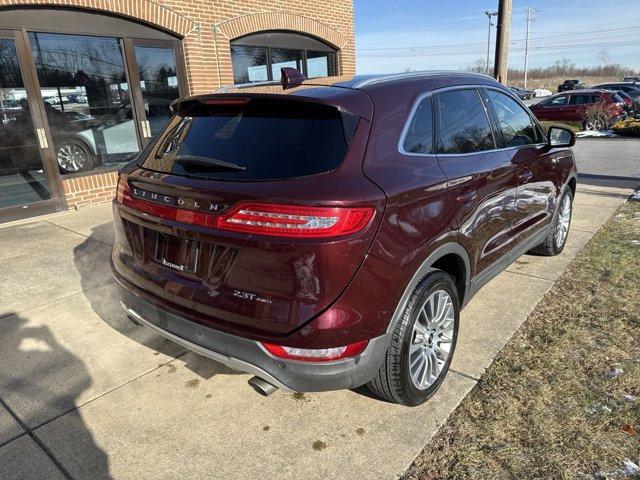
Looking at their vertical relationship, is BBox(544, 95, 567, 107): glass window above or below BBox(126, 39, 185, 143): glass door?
below

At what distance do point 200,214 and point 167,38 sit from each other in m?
6.97

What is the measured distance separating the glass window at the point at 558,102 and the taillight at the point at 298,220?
21.3 m

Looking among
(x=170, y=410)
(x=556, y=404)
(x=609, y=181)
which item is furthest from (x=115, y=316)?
(x=609, y=181)

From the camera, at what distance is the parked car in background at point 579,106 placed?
18.5m

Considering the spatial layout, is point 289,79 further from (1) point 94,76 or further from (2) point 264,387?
(1) point 94,76

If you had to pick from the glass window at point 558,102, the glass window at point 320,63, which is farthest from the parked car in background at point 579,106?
the glass window at point 320,63

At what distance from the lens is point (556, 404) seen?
2633 millimetres

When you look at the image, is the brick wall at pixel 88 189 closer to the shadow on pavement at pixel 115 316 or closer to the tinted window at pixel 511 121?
the shadow on pavement at pixel 115 316

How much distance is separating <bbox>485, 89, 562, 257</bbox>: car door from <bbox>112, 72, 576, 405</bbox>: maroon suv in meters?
0.64

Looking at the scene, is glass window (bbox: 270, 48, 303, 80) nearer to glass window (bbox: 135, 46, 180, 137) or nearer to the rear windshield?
glass window (bbox: 135, 46, 180, 137)

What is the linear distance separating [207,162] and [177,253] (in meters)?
0.47

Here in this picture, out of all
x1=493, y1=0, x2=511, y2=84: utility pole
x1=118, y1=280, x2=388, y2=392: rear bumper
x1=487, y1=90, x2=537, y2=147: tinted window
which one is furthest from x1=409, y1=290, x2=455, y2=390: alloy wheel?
x1=493, y1=0, x2=511, y2=84: utility pole

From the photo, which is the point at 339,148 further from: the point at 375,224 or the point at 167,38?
the point at 167,38

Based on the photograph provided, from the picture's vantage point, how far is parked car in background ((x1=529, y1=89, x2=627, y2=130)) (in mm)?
18516
